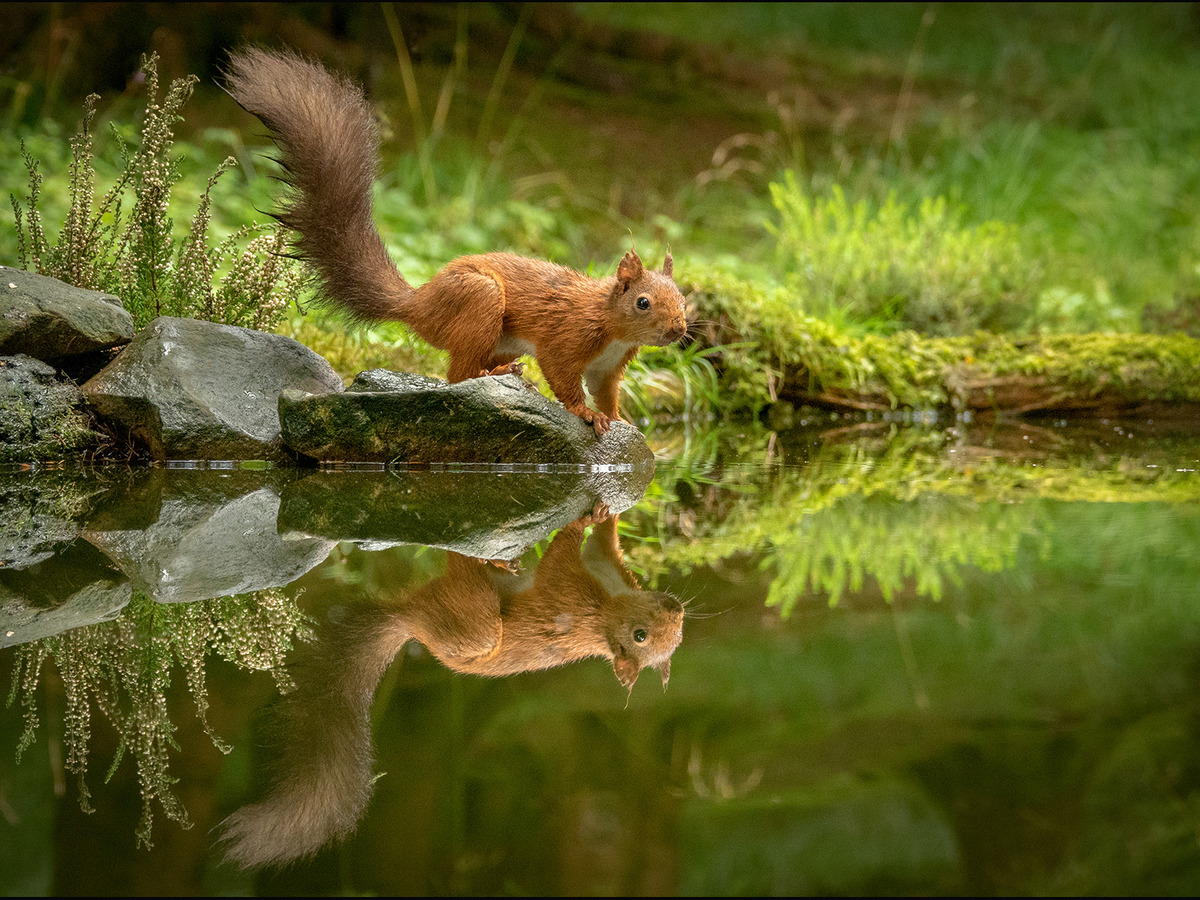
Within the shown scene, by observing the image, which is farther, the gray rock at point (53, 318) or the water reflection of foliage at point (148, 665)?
the gray rock at point (53, 318)

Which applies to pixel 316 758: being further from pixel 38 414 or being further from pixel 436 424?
pixel 38 414

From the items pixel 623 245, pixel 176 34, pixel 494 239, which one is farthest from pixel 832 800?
pixel 176 34

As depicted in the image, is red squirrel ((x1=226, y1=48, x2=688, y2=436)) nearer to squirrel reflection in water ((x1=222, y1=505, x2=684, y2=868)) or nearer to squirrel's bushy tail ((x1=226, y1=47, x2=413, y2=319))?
squirrel's bushy tail ((x1=226, y1=47, x2=413, y2=319))

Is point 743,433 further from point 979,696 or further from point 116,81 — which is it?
point 116,81

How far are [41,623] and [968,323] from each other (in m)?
6.04

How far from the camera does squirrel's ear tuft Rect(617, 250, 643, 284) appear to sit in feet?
11.3

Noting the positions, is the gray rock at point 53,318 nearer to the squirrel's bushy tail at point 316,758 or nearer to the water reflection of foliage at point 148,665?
the water reflection of foliage at point 148,665

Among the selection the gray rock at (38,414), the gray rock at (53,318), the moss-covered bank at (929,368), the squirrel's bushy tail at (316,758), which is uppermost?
the squirrel's bushy tail at (316,758)

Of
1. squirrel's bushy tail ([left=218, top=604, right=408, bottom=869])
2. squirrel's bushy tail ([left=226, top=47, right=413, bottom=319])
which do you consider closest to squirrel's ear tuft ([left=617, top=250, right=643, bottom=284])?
squirrel's bushy tail ([left=226, top=47, right=413, bottom=319])

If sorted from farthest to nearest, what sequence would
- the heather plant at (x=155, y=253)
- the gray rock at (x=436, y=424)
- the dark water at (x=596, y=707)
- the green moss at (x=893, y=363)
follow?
the green moss at (x=893, y=363), the heather plant at (x=155, y=253), the gray rock at (x=436, y=424), the dark water at (x=596, y=707)

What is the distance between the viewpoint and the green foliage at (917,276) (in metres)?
6.50

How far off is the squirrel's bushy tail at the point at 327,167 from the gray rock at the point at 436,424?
1.32 ft

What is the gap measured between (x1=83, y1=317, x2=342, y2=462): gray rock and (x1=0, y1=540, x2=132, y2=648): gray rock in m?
1.47

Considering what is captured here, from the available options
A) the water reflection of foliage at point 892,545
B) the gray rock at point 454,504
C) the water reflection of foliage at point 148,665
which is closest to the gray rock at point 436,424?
the gray rock at point 454,504
